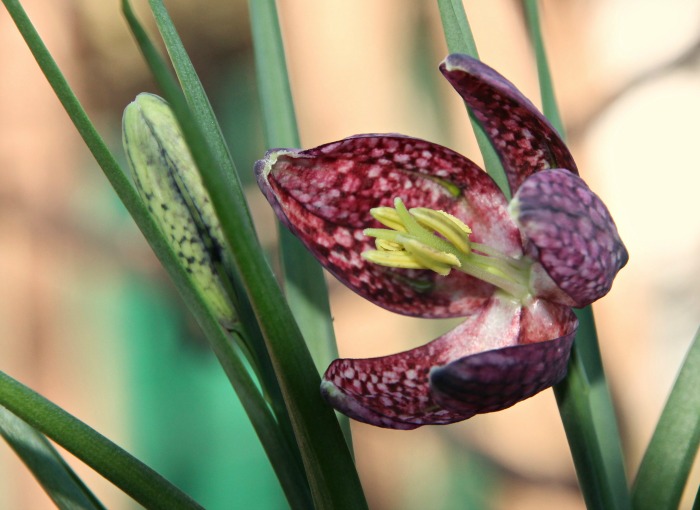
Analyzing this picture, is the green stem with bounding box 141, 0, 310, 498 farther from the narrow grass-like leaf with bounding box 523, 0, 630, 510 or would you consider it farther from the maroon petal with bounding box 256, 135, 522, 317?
the narrow grass-like leaf with bounding box 523, 0, 630, 510

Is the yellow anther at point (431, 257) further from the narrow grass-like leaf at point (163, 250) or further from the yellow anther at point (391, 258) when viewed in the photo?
the narrow grass-like leaf at point (163, 250)

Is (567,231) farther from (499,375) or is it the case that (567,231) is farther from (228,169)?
(228,169)

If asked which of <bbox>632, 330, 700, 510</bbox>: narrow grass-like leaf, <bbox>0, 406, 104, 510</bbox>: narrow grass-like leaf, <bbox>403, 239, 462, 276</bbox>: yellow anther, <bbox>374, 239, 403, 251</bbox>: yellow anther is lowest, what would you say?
<bbox>632, 330, 700, 510</bbox>: narrow grass-like leaf

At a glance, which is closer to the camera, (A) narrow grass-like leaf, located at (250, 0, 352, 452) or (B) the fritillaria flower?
(B) the fritillaria flower

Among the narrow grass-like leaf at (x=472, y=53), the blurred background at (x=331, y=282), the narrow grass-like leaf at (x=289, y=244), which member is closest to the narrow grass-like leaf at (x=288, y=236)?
the narrow grass-like leaf at (x=289, y=244)

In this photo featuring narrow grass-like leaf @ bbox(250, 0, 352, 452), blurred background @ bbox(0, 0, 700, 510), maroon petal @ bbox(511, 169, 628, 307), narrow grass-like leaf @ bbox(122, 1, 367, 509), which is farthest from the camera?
blurred background @ bbox(0, 0, 700, 510)

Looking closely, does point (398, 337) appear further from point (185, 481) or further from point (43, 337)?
point (43, 337)

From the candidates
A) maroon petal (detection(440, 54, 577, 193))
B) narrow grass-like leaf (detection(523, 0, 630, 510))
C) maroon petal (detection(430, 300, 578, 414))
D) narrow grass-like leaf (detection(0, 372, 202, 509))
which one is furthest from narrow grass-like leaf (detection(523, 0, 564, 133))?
narrow grass-like leaf (detection(0, 372, 202, 509))

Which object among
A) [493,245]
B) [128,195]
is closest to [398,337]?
[493,245]
